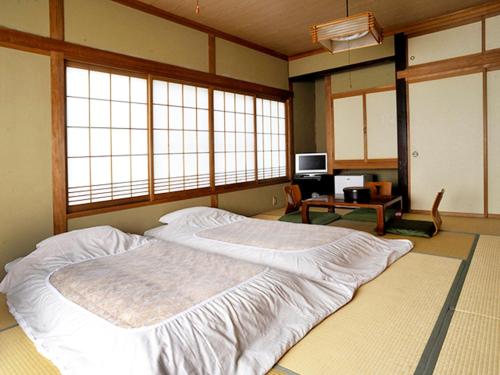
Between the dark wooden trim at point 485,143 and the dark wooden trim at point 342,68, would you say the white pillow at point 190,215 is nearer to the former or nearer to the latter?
the dark wooden trim at point 342,68

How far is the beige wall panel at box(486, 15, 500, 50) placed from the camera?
4555 mm

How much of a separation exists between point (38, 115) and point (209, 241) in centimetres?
192

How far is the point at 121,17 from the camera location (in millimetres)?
3758

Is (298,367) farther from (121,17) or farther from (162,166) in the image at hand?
(121,17)

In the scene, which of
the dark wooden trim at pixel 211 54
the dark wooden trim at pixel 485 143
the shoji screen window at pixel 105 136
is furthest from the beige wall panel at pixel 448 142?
the shoji screen window at pixel 105 136

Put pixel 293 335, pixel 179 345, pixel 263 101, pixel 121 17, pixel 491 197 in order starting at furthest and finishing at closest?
pixel 263 101 → pixel 491 197 → pixel 121 17 → pixel 293 335 → pixel 179 345

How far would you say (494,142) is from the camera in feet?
15.5

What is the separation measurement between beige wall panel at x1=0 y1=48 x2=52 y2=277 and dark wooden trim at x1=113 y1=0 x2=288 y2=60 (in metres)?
1.24

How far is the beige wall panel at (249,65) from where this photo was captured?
16.3ft

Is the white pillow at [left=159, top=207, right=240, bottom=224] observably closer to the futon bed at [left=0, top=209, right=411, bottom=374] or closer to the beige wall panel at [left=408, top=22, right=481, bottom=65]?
the futon bed at [left=0, top=209, right=411, bottom=374]

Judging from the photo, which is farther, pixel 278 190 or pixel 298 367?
pixel 278 190

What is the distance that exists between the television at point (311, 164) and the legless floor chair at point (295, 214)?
47.3 inches

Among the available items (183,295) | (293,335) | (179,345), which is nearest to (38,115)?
(183,295)

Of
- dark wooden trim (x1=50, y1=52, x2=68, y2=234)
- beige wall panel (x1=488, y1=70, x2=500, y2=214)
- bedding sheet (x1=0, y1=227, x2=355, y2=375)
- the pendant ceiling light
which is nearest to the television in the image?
beige wall panel (x1=488, y1=70, x2=500, y2=214)
